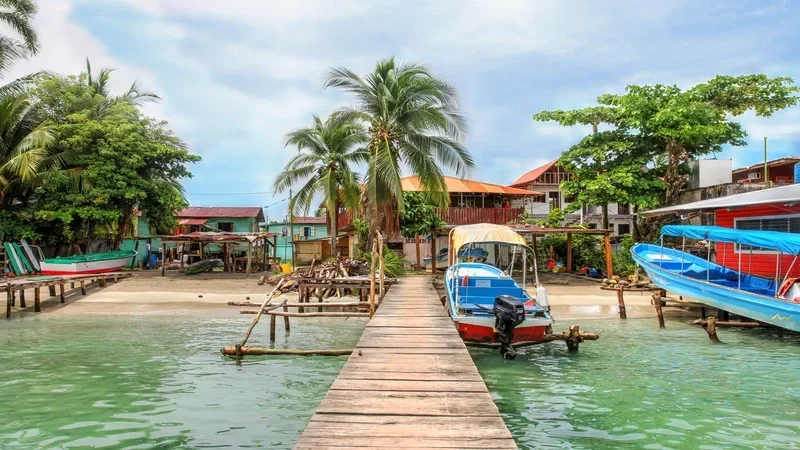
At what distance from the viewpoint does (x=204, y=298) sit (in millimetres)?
22516

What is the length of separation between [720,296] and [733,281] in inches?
95.8

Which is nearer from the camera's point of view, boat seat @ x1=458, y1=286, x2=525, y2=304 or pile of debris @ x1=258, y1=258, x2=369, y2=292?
boat seat @ x1=458, y1=286, x2=525, y2=304

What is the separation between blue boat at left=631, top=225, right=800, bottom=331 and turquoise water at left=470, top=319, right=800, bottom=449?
3.07 feet

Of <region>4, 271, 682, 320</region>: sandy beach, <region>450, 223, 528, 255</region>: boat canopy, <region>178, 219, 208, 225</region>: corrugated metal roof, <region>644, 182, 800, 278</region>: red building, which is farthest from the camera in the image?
<region>178, 219, 208, 225</region>: corrugated metal roof

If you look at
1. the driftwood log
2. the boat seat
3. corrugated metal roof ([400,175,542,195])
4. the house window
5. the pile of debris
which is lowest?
the driftwood log

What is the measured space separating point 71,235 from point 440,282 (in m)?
20.7

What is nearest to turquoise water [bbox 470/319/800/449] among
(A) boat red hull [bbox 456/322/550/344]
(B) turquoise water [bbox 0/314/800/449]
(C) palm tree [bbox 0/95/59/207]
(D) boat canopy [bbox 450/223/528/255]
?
(B) turquoise water [bbox 0/314/800/449]

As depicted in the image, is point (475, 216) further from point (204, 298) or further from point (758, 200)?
point (758, 200)

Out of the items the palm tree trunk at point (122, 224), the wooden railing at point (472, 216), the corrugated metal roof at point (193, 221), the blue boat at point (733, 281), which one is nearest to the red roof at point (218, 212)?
the corrugated metal roof at point (193, 221)

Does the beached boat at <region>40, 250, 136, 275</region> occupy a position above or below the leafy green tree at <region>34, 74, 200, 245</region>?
below

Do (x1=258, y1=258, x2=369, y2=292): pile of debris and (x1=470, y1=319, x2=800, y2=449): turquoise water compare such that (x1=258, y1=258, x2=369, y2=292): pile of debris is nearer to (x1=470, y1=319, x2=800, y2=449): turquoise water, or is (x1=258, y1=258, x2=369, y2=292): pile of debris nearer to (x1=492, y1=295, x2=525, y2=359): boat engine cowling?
(x1=470, y1=319, x2=800, y2=449): turquoise water

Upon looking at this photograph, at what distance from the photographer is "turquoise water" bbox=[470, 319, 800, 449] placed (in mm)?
7609

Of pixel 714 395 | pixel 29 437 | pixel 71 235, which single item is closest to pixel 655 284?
pixel 714 395

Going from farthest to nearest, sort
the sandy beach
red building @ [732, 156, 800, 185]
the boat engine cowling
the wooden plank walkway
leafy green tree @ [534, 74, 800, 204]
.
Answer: red building @ [732, 156, 800, 185] < leafy green tree @ [534, 74, 800, 204] < the sandy beach < the boat engine cowling < the wooden plank walkway
